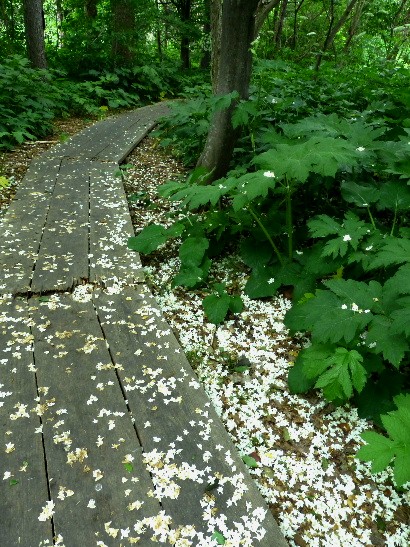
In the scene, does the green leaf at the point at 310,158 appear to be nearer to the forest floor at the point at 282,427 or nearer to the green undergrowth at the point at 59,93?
the forest floor at the point at 282,427

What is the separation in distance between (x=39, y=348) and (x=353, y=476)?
1.71 m

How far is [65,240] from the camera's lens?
3.40 m

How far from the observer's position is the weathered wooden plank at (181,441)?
1.53m

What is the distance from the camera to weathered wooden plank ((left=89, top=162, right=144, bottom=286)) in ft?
9.87

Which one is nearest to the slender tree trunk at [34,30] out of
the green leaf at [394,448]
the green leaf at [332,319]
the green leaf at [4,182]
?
the green leaf at [4,182]

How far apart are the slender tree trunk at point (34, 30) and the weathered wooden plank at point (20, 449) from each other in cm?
849

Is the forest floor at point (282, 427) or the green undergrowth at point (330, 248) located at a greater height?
the green undergrowth at point (330, 248)

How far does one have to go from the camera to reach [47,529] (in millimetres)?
1447

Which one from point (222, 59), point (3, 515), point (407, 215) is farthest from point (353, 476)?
point (222, 59)

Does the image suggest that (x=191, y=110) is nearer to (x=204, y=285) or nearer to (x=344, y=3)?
(x=204, y=285)

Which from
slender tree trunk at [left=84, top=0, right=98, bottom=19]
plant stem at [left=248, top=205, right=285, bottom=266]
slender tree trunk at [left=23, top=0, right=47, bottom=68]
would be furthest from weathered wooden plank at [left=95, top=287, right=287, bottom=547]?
slender tree trunk at [left=84, top=0, right=98, bottom=19]

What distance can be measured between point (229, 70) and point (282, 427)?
10.5 ft

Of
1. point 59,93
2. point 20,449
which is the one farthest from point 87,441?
point 59,93

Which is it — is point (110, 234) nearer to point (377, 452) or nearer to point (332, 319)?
point (332, 319)
